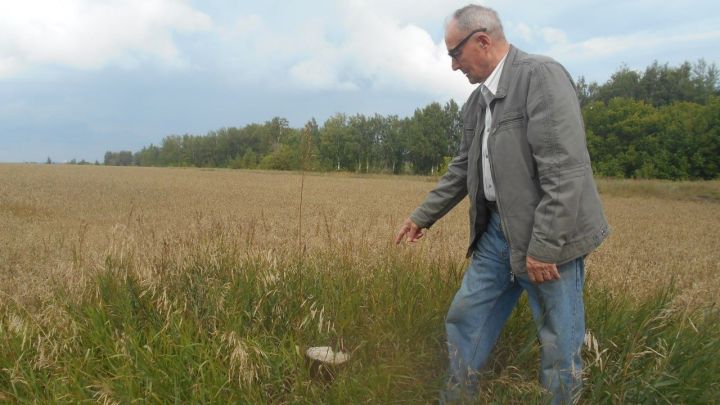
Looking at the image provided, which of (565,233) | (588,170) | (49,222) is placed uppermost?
(588,170)

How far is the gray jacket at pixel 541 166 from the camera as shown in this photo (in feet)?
7.27

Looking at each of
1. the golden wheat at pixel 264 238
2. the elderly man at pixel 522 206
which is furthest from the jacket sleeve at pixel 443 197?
the golden wheat at pixel 264 238

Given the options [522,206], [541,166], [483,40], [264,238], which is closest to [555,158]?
[541,166]

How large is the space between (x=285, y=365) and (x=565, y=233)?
1.59 m

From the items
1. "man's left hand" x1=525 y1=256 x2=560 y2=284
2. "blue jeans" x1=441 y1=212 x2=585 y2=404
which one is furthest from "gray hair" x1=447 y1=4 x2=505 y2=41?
"man's left hand" x1=525 y1=256 x2=560 y2=284

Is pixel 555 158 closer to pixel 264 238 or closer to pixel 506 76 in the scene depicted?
pixel 506 76

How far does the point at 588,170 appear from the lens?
230cm

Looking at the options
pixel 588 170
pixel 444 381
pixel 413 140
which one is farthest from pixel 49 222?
pixel 413 140

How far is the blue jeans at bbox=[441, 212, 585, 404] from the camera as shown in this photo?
7.79 feet

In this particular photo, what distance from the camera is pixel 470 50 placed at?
98.0 inches

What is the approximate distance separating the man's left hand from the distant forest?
2985cm

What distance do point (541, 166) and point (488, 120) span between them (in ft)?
1.46

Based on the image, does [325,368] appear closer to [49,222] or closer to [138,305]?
[138,305]

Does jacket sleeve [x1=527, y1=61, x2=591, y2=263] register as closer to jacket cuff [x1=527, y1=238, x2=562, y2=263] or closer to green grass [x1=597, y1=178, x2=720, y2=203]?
jacket cuff [x1=527, y1=238, x2=562, y2=263]
